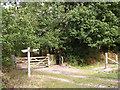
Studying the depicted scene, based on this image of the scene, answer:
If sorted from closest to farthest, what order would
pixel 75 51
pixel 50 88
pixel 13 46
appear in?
pixel 50 88
pixel 13 46
pixel 75 51

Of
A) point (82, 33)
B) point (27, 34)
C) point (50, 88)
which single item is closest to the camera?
point (50, 88)

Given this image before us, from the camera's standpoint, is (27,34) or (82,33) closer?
(27,34)

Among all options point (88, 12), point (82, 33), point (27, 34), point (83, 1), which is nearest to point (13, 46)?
point (27, 34)

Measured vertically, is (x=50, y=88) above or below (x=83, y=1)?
below

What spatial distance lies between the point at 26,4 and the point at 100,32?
657 centimetres

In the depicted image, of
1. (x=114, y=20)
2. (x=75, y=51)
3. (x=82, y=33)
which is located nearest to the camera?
(x=82, y=33)

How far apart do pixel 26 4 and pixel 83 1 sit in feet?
16.1

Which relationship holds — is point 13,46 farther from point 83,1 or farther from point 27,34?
point 83,1

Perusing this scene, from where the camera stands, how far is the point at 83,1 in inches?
547

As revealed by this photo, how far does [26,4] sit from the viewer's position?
1316 centimetres

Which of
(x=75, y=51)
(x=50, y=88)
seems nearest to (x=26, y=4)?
(x=75, y=51)

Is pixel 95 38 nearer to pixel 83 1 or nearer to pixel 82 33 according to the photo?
pixel 82 33

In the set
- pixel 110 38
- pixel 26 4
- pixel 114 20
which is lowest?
pixel 110 38

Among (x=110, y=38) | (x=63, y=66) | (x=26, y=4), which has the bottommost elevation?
(x=63, y=66)
